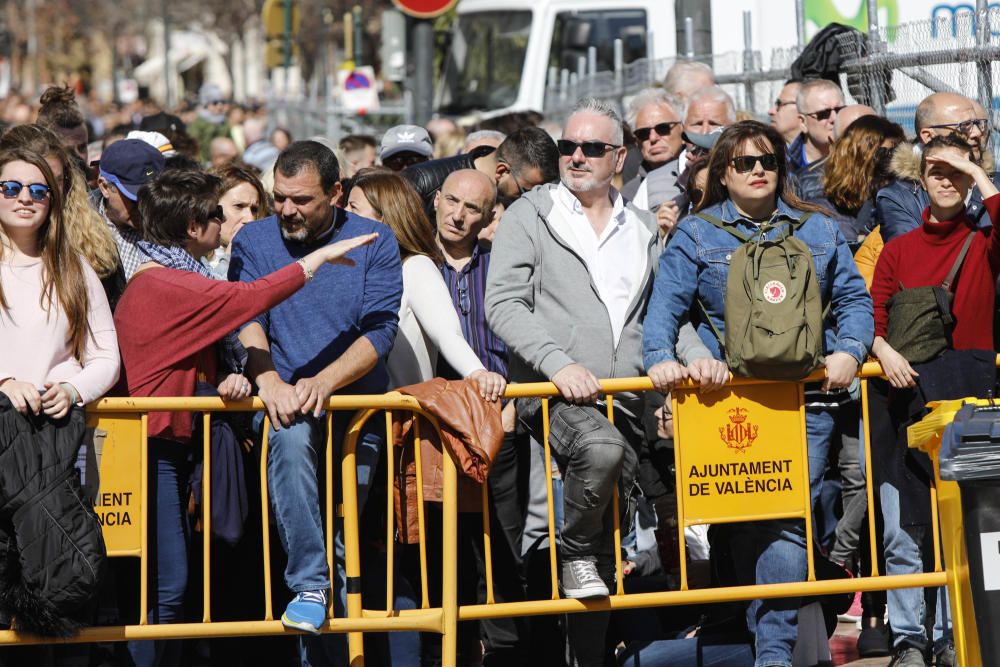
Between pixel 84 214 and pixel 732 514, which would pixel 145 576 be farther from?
pixel 732 514

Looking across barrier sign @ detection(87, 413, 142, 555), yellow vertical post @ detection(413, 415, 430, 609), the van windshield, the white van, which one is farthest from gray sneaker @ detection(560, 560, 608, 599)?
the van windshield

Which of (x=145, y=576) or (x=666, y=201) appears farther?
(x=666, y=201)

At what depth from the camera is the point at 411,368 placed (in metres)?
6.41

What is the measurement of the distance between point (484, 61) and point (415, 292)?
443 inches

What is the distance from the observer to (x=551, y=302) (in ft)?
19.8

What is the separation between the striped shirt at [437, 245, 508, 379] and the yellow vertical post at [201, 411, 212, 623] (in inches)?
49.3

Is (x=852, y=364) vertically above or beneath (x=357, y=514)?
above

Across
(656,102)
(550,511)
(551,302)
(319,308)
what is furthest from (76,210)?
(656,102)

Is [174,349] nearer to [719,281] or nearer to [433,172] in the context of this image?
[719,281]

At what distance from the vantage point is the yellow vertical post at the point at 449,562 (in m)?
5.62

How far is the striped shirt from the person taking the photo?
21.3 feet

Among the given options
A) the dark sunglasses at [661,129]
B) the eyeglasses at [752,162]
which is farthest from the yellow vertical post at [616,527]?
the dark sunglasses at [661,129]

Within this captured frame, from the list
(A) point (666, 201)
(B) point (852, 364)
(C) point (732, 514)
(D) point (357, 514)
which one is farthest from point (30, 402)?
(A) point (666, 201)

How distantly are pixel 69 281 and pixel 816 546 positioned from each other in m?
3.14
